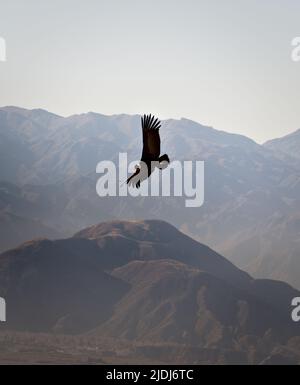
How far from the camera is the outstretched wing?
62.6 feet

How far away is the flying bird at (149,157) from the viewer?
62.4ft

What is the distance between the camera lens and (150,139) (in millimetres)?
19188

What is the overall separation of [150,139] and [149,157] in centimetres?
45

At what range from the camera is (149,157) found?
19.1 m

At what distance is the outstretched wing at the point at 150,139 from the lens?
1908cm

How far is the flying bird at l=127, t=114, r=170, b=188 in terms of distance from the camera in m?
19.0
